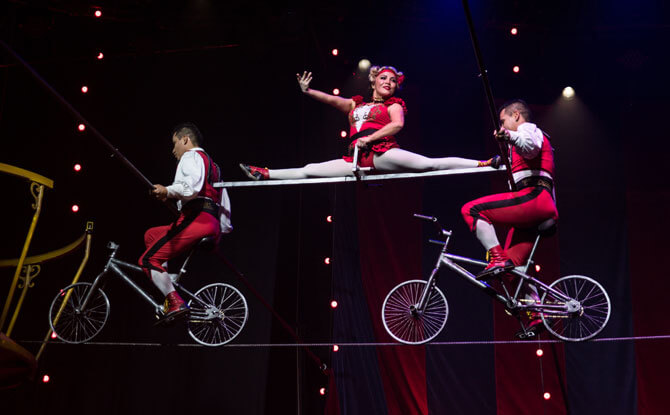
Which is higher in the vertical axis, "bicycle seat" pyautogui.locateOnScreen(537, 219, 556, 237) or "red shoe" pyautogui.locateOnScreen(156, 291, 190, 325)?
"bicycle seat" pyautogui.locateOnScreen(537, 219, 556, 237)

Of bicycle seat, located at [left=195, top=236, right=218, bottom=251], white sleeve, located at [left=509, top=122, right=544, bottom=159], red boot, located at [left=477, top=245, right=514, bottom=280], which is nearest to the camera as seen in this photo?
white sleeve, located at [left=509, top=122, right=544, bottom=159]

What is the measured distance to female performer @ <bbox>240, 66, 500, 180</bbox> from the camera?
18.0ft

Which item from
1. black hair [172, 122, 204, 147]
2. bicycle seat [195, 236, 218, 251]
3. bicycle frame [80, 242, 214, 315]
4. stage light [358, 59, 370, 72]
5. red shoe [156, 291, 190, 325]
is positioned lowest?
red shoe [156, 291, 190, 325]

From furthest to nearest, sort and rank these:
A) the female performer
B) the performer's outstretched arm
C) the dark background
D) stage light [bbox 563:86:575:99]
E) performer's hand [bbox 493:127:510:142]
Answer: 1. stage light [bbox 563:86:575:99]
2. the dark background
3. the performer's outstretched arm
4. the female performer
5. performer's hand [bbox 493:127:510:142]

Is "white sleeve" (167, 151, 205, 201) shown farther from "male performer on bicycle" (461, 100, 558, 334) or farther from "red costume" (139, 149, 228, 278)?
"male performer on bicycle" (461, 100, 558, 334)

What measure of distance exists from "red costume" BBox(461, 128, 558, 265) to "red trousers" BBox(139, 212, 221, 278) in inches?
83.8

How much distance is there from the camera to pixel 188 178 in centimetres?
546

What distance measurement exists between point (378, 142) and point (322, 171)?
1.80 ft

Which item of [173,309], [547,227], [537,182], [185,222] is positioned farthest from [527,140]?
[173,309]

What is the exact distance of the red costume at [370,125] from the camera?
18.5 feet

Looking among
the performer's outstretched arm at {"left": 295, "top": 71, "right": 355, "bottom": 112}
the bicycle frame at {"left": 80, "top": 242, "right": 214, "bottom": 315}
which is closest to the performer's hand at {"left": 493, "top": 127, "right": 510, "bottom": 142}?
the performer's outstretched arm at {"left": 295, "top": 71, "right": 355, "bottom": 112}

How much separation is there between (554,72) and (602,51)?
581 millimetres

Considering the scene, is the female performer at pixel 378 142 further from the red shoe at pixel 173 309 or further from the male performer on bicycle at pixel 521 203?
the red shoe at pixel 173 309

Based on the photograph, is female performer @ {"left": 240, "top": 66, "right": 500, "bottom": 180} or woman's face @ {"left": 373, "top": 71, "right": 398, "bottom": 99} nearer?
female performer @ {"left": 240, "top": 66, "right": 500, "bottom": 180}
